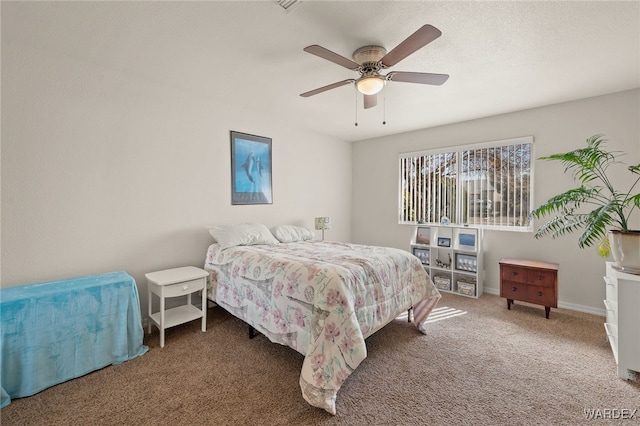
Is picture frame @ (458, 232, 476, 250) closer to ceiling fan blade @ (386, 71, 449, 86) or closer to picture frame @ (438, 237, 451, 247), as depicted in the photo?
picture frame @ (438, 237, 451, 247)

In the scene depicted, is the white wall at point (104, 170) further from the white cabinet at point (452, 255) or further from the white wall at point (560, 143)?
the white wall at point (560, 143)

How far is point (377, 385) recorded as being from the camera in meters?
1.93

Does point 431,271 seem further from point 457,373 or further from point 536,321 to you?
point 457,373

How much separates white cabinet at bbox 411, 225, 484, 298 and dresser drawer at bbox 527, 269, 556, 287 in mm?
654

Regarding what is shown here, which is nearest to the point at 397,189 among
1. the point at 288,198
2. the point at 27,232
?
the point at 288,198

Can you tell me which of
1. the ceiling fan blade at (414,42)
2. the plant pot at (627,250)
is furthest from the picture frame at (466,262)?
the ceiling fan blade at (414,42)

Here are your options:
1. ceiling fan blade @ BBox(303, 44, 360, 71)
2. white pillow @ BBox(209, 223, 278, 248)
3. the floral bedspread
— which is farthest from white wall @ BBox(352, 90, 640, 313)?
white pillow @ BBox(209, 223, 278, 248)

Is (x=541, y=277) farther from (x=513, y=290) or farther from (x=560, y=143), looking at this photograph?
(x=560, y=143)

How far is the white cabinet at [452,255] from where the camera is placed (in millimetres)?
3811

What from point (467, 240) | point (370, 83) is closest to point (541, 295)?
point (467, 240)

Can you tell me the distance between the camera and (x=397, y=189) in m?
4.87

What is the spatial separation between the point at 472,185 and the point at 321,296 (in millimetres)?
3342

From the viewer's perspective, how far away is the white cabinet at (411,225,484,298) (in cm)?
381

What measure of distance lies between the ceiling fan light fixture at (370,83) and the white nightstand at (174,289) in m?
2.27
